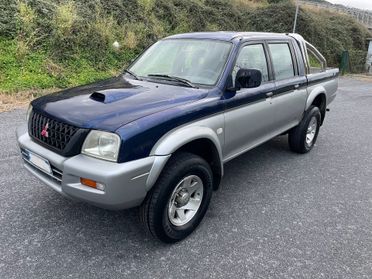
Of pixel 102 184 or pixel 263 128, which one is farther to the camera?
pixel 263 128

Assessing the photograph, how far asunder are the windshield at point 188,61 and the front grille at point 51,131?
1.32 m

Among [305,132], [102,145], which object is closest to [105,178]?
[102,145]

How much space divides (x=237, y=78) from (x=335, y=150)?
3141 mm

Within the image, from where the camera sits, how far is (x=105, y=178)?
249 cm

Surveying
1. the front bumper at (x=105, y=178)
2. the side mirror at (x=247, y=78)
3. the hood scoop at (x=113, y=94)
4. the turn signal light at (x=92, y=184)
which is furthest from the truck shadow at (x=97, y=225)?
the side mirror at (x=247, y=78)

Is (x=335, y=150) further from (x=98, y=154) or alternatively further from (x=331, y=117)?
(x=98, y=154)

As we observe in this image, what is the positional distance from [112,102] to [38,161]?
31.3 inches

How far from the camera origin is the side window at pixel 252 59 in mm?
3791

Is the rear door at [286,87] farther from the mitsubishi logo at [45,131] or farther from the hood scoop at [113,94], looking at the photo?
the mitsubishi logo at [45,131]

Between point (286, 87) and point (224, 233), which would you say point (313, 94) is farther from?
point (224, 233)

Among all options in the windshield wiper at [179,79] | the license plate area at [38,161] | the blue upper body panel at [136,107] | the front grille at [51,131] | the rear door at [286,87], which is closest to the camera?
the blue upper body panel at [136,107]

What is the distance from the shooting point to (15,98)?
770 cm

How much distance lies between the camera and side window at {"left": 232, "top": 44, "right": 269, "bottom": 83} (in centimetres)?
379

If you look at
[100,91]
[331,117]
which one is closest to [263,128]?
[100,91]
